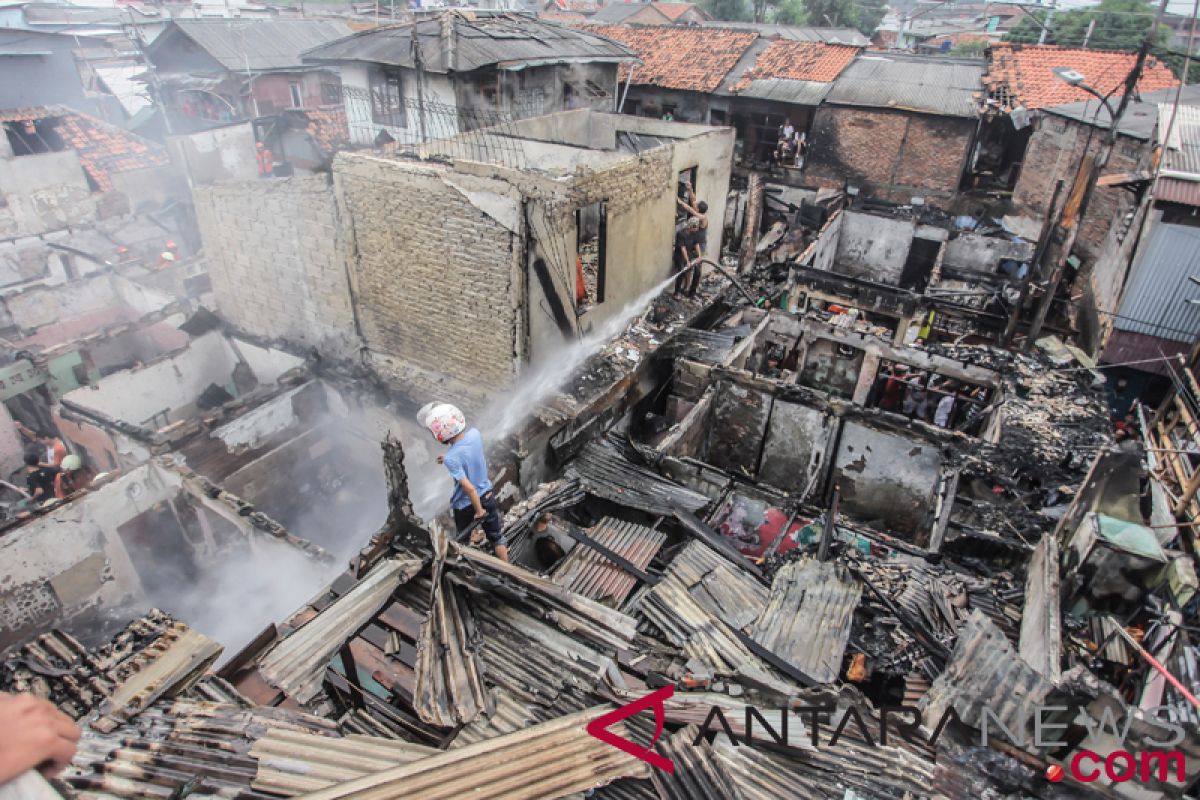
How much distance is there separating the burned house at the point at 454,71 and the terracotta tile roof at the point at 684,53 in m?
8.18

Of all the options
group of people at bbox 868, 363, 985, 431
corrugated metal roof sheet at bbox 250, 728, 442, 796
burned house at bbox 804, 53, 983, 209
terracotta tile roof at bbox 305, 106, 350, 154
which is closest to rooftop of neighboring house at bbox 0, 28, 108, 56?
terracotta tile roof at bbox 305, 106, 350, 154

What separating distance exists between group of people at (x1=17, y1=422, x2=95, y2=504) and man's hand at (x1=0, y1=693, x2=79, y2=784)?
44.6 ft

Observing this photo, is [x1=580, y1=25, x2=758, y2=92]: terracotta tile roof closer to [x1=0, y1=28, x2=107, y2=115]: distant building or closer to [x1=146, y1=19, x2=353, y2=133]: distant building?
[x1=146, y1=19, x2=353, y2=133]: distant building

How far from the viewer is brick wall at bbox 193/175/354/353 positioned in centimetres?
1259

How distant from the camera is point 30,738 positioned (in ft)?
6.99

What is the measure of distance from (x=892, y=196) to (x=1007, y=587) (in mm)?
20758

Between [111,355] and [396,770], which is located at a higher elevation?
[396,770]

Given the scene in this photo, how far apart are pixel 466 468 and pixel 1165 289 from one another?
14765 mm

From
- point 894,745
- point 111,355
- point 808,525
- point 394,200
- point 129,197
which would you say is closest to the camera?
point 894,745

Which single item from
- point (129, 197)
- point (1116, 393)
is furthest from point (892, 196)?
point (129, 197)

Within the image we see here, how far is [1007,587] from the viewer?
8242mm

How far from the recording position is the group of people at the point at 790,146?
26406mm

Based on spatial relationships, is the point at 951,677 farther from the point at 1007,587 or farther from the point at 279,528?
the point at 279,528

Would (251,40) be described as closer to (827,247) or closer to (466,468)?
(827,247)
